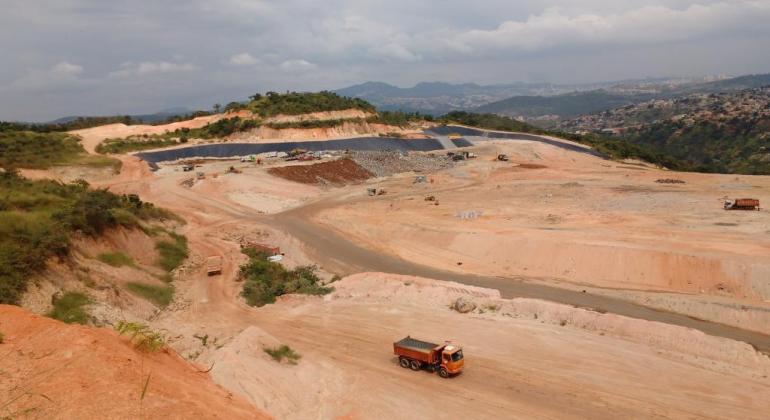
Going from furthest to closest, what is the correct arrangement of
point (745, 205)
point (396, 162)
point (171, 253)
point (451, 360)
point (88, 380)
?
1. point (396, 162)
2. point (745, 205)
3. point (171, 253)
4. point (451, 360)
5. point (88, 380)

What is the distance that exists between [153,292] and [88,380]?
16.0 metres

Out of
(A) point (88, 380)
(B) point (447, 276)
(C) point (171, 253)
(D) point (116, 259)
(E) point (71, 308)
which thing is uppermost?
(A) point (88, 380)

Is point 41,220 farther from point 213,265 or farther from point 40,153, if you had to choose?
point 40,153

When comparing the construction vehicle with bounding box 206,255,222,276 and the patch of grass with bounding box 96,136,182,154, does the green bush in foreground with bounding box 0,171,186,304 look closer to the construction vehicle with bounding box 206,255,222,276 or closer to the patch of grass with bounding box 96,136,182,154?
the construction vehicle with bounding box 206,255,222,276

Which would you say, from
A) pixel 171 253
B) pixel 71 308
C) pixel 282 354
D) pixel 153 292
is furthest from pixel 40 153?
pixel 282 354

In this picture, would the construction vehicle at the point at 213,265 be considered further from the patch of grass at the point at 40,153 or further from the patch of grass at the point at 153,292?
the patch of grass at the point at 40,153

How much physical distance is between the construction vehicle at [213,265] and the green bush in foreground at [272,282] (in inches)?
64.4

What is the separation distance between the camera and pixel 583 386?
16938 millimetres

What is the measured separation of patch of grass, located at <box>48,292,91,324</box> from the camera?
731 inches

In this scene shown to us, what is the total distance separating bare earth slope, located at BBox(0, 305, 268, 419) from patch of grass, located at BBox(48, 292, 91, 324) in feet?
15.6

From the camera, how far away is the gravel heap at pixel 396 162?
7081 centimetres

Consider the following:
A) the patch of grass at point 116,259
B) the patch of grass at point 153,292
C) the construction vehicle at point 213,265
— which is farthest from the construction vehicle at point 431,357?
the patch of grass at point 116,259

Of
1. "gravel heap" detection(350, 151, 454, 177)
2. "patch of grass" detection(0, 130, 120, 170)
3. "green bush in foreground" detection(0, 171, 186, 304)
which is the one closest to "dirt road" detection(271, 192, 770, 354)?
"green bush in foreground" detection(0, 171, 186, 304)

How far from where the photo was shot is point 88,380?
1068 cm
